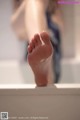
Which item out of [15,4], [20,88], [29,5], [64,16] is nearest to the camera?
[20,88]

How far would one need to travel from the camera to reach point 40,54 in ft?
2.10

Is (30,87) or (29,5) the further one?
(29,5)

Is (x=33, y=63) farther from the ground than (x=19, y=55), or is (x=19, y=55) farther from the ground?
(x=33, y=63)

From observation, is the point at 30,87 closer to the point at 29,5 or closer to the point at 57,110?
the point at 57,110

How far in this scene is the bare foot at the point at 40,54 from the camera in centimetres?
64

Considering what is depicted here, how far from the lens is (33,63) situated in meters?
0.65

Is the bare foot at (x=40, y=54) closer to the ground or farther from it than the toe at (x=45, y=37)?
closer to the ground

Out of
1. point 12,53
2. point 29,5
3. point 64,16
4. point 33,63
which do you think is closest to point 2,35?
point 12,53

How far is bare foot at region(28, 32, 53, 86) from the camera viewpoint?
0.64 meters

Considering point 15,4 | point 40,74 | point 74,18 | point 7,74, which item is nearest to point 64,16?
point 74,18

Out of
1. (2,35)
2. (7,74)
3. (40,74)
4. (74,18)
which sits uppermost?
(40,74)

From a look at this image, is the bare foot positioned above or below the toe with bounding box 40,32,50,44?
below

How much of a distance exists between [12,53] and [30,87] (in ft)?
3.19

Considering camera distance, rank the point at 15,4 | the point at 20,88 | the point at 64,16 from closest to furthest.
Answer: the point at 20,88 → the point at 15,4 → the point at 64,16
